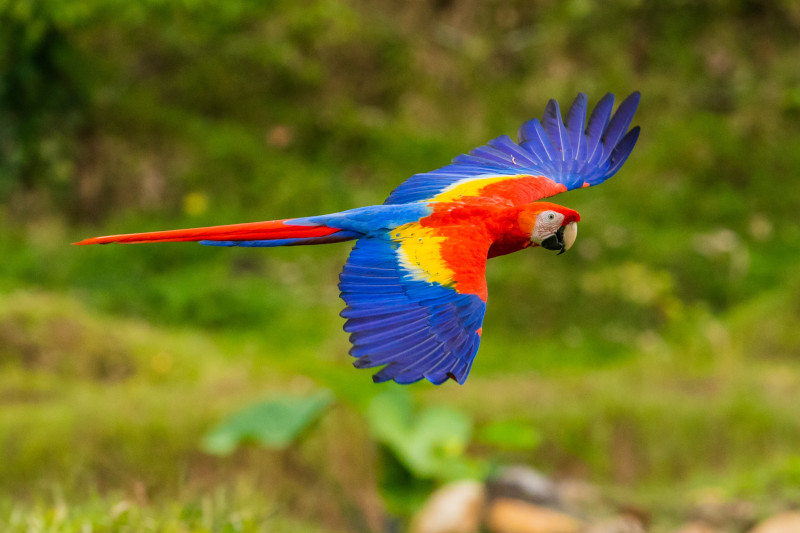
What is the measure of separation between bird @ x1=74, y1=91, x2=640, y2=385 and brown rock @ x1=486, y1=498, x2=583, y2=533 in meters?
1.94

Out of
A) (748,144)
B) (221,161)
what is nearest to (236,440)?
(221,161)

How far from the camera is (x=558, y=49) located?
24.7 feet

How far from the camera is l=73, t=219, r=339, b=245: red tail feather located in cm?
127

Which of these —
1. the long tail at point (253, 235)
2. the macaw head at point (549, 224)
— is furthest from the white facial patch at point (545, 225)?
the long tail at point (253, 235)

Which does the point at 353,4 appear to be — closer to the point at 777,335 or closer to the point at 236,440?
the point at 777,335

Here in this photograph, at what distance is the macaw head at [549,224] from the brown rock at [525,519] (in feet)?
6.78

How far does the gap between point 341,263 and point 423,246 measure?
468 centimetres

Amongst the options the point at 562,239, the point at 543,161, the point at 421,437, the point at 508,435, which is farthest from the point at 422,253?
the point at 421,437

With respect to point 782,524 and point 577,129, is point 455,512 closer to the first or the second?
point 782,524

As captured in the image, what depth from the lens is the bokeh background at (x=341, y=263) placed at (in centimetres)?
396

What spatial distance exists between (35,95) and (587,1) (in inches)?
160

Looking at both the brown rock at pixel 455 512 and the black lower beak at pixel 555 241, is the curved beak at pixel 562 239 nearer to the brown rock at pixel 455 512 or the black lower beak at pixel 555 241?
the black lower beak at pixel 555 241

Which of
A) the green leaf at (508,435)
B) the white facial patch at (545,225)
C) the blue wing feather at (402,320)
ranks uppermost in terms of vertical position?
the green leaf at (508,435)

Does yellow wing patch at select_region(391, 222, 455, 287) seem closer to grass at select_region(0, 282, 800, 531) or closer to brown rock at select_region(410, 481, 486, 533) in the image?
grass at select_region(0, 282, 800, 531)
